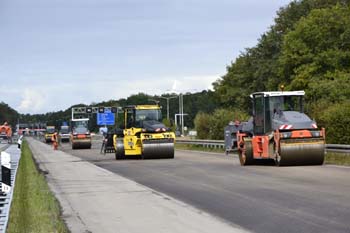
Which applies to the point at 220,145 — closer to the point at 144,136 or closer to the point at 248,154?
the point at 144,136

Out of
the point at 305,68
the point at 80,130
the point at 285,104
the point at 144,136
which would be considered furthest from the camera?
the point at 80,130

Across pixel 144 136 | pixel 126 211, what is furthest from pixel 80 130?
pixel 126 211

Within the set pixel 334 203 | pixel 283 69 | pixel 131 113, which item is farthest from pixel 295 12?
pixel 334 203

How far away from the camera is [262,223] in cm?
1050

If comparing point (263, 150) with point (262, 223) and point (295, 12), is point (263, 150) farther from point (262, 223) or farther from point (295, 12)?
point (295, 12)

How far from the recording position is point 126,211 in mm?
12445

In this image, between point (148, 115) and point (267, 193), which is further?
point (148, 115)

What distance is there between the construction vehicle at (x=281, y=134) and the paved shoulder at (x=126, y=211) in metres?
6.41

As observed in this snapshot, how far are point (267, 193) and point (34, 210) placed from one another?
5358 mm

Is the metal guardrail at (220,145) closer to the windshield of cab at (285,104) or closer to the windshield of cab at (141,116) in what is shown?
the windshield of cab at (285,104)

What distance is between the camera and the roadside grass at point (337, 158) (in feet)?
79.3

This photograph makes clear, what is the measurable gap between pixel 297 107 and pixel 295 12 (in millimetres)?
40199

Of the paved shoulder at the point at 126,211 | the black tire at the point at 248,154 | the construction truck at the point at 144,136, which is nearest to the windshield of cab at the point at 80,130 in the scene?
the construction truck at the point at 144,136

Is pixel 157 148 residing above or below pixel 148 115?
below
